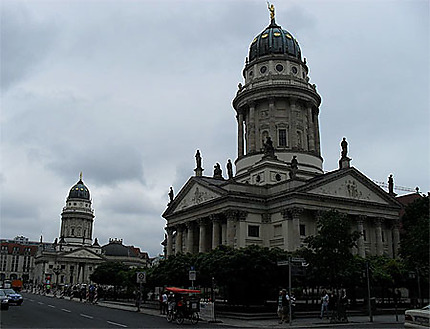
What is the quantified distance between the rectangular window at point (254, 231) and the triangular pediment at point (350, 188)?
778cm

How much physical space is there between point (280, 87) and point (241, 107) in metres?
7.43

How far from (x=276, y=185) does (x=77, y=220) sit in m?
116

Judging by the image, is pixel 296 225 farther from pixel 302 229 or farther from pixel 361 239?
pixel 361 239

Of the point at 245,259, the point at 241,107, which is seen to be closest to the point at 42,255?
the point at 241,107

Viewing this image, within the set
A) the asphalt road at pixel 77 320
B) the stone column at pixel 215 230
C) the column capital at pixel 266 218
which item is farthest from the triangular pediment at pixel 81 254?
the asphalt road at pixel 77 320

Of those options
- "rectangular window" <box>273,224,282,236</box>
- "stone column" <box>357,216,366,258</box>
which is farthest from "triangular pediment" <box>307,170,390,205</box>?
"rectangular window" <box>273,224,282,236</box>

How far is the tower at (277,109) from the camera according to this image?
69800 millimetres

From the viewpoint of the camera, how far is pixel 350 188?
60750 mm

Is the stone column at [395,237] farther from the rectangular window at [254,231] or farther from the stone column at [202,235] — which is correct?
the stone column at [202,235]

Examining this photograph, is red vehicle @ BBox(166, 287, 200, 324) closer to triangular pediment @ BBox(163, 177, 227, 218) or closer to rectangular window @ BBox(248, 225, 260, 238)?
rectangular window @ BBox(248, 225, 260, 238)

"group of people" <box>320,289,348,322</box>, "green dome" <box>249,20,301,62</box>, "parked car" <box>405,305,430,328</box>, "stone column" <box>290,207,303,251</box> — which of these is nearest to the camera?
"parked car" <box>405,305,430,328</box>

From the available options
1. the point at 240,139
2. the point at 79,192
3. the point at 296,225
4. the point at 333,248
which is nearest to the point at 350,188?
the point at 296,225

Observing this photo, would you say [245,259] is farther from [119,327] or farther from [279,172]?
[279,172]

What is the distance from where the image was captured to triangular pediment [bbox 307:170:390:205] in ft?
191
